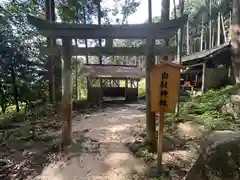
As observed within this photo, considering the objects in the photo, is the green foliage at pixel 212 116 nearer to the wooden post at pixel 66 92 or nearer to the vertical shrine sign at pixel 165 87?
the vertical shrine sign at pixel 165 87

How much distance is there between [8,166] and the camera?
529 cm

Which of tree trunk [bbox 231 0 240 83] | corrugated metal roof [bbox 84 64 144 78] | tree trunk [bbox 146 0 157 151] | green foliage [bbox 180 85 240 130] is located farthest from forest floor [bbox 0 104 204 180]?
corrugated metal roof [bbox 84 64 144 78]

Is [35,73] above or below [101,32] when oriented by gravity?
below

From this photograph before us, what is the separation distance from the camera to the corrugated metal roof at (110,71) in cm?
1505

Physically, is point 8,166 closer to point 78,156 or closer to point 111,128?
point 78,156

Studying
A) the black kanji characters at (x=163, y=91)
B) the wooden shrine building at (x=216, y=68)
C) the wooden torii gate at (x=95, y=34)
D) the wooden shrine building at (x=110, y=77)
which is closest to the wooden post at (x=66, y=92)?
the wooden torii gate at (x=95, y=34)

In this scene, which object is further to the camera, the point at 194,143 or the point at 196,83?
the point at 196,83

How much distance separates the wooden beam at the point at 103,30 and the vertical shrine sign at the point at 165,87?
4.15 ft

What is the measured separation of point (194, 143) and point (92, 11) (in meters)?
15.6

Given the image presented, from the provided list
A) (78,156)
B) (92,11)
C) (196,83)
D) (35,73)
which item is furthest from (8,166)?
(92,11)

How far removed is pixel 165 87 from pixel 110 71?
1150 cm

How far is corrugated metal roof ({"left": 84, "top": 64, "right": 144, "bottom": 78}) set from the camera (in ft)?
49.4

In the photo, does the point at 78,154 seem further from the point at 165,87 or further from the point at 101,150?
the point at 165,87

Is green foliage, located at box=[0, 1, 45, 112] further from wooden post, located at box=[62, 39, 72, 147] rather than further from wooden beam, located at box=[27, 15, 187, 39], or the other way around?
wooden post, located at box=[62, 39, 72, 147]
